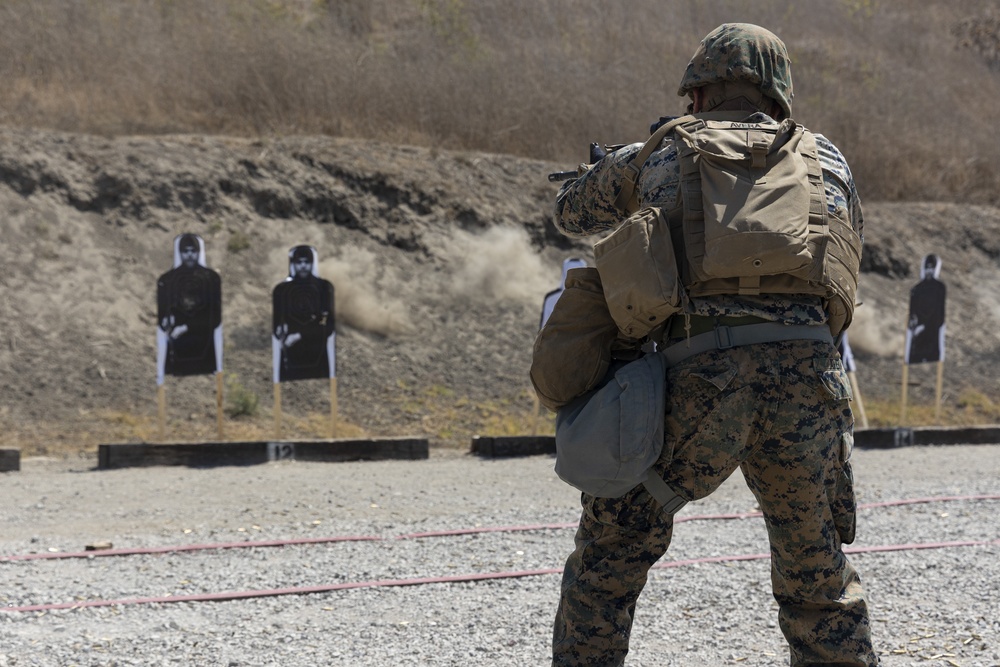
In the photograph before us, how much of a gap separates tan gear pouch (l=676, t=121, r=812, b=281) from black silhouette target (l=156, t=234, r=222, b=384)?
7.66 metres

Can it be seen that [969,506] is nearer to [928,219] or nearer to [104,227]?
[104,227]

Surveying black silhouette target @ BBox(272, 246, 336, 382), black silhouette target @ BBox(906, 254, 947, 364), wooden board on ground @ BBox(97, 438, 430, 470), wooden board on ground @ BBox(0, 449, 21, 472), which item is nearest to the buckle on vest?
wooden board on ground @ BBox(97, 438, 430, 470)

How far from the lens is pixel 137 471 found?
809 cm

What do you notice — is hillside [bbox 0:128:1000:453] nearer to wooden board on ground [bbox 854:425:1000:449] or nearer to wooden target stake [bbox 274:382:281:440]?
wooden target stake [bbox 274:382:281:440]

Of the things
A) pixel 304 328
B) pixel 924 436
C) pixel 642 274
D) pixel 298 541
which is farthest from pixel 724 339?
pixel 924 436

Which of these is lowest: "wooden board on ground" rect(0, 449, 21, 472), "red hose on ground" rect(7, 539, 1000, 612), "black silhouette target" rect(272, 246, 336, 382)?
"red hose on ground" rect(7, 539, 1000, 612)

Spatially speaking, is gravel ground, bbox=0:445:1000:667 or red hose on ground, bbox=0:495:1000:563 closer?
gravel ground, bbox=0:445:1000:667

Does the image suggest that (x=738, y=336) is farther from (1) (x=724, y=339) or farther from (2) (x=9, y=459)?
(2) (x=9, y=459)

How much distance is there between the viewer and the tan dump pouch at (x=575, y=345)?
2.82m

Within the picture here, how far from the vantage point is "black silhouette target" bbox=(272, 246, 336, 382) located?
9844mm

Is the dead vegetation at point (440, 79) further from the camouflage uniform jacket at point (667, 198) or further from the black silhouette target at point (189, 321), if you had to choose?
the camouflage uniform jacket at point (667, 198)

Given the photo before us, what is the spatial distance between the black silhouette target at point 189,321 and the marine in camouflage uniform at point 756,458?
7423 millimetres

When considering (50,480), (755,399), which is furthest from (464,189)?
(755,399)

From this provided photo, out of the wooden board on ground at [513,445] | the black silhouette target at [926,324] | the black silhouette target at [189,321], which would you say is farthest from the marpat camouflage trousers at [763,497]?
the black silhouette target at [926,324]
